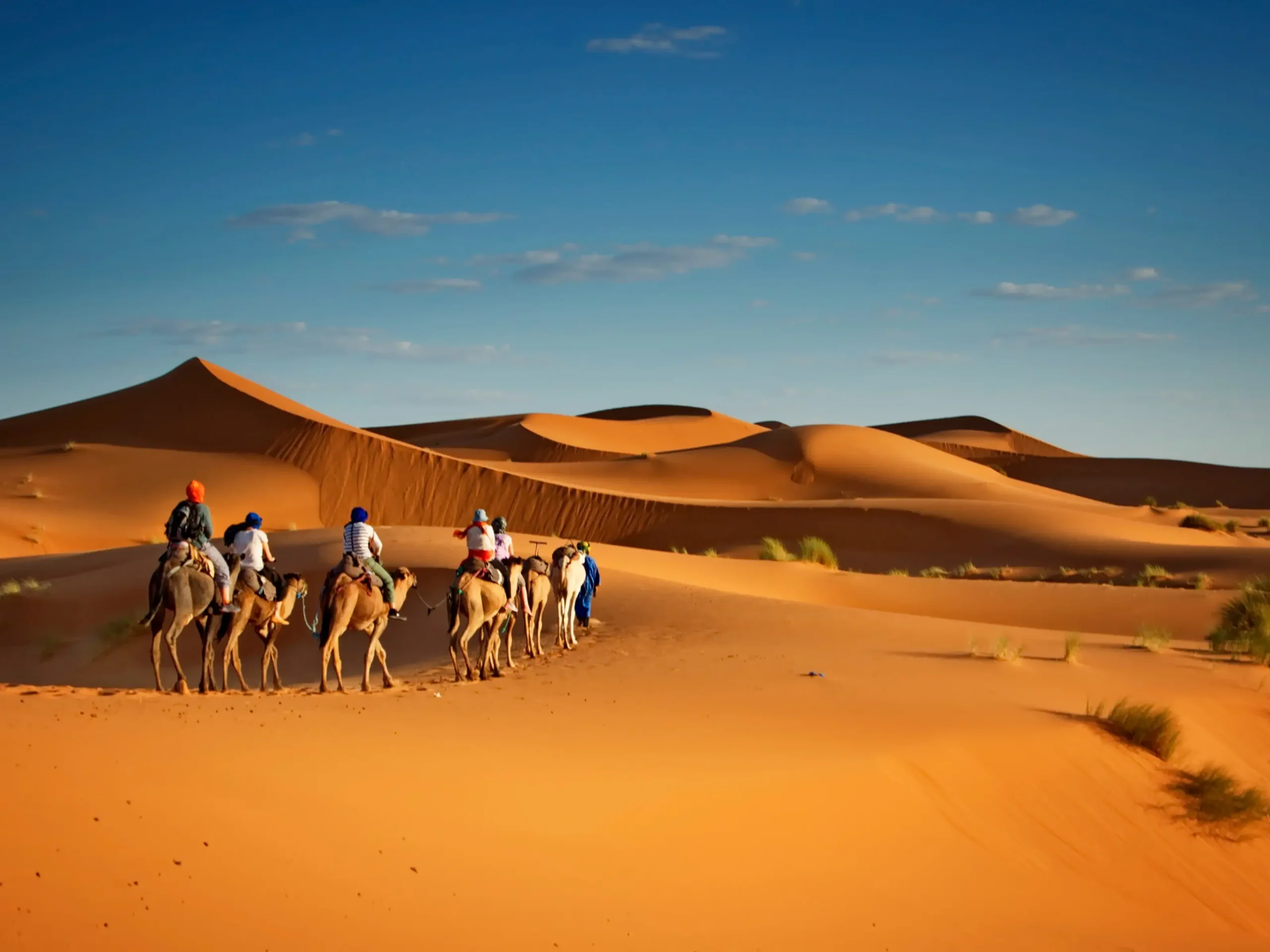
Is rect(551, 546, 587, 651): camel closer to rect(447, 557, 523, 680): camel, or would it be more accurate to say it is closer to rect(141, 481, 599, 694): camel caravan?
rect(141, 481, 599, 694): camel caravan

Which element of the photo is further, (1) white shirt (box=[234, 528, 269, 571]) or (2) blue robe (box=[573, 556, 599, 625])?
(2) blue robe (box=[573, 556, 599, 625])

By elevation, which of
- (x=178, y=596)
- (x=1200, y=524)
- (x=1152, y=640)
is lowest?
(x=178, y=596)

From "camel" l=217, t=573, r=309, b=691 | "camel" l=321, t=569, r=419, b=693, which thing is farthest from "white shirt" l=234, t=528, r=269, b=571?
"camel" l=321, t=569, r=419, b=693

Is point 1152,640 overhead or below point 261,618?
overhead

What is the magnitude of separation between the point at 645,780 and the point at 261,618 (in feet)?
22.9

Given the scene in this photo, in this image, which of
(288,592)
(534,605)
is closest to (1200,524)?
(534,605)

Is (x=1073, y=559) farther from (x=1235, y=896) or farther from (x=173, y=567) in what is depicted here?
(x=173, y=567)

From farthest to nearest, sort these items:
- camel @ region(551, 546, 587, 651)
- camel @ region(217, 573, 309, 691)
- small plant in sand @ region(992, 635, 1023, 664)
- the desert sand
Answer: camel @ region(551, 546, 587, 651)
small plant in sand @ region(992, 635, 1023, 664)
camel @ region(217, 573, 309, 691)
the desert sand

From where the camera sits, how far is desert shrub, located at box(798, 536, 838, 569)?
34469mm

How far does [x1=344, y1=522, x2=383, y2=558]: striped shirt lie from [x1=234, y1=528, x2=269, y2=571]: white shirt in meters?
1.07

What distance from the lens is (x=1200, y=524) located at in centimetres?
5031

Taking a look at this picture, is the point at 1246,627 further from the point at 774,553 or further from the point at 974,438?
the point at 974,438


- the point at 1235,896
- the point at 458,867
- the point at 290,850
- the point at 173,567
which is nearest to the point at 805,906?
the point at 458,867

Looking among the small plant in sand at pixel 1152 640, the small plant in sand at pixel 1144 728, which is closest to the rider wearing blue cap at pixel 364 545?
the small plant in sand at pixel 1144 728
